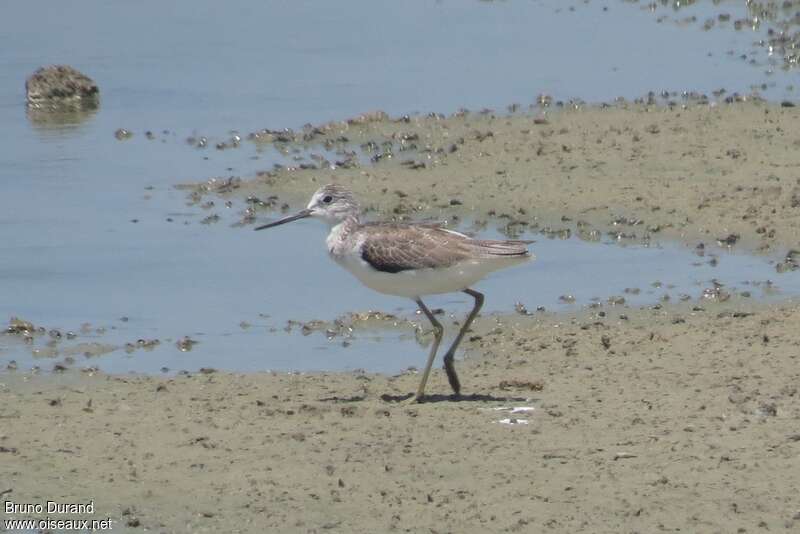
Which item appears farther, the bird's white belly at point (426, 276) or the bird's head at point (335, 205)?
the bird's head at point (335, 205)

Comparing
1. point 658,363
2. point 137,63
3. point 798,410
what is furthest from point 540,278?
point 137,63

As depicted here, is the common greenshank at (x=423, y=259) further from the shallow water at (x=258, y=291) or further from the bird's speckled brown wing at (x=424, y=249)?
the shallow water at (x=258, y=291)

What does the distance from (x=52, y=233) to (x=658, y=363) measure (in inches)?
216

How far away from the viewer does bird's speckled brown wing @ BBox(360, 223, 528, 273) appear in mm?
10008

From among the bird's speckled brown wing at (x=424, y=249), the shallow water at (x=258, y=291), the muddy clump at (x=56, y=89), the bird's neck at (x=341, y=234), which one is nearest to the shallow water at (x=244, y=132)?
the shallow water at (x=258, y=291)

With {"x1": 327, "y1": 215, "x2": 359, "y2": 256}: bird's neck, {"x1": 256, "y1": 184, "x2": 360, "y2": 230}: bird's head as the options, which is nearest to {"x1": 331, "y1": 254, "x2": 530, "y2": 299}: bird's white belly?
{"x1": 327, "y1": 215, "x2": 359, "y2": 256}: bird's neck

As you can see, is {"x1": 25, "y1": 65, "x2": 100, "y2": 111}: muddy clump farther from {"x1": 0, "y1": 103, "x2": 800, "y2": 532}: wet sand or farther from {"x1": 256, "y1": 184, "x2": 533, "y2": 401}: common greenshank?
{"x1": 256, "y1": 184, "x2": 533, "y2": 401}: common greenshank

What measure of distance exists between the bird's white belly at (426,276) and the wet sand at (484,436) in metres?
0.60

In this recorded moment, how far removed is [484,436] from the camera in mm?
9078

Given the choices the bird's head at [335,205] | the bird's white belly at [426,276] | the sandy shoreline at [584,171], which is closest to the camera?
the bird's white belly at [426,276]

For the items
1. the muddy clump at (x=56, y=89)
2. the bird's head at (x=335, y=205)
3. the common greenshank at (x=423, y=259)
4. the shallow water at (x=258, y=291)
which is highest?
the bird's head at (x=335, y=205)

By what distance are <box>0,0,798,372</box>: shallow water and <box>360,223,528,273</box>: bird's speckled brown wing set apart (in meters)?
1.03

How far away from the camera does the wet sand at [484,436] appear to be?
8.20 meters

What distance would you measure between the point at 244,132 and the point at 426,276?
282 inches
